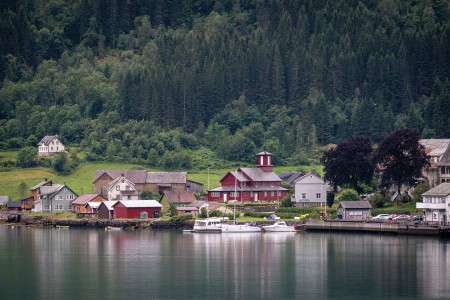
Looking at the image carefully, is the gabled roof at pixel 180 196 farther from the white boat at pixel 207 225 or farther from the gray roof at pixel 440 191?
the gray roof at pixel 440 191

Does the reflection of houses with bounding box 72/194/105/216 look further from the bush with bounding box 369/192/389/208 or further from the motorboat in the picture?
the bush with bounding box 369/192/389/208

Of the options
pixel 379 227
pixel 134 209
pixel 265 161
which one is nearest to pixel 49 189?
pixel 134 209

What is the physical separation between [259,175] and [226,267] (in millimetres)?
55664

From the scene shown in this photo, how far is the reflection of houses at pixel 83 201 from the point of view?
13050cm

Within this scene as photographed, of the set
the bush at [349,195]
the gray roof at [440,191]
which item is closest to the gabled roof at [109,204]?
the bush at [349,195]

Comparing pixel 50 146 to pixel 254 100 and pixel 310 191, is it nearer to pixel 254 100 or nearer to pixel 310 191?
pixel 254 100

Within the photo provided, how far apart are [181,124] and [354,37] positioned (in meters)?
38.4

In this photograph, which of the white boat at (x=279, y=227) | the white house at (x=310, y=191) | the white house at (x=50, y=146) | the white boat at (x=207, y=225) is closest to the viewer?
the white boat at (x=279, y=227)

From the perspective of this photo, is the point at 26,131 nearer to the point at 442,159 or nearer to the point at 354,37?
the point at 354,37

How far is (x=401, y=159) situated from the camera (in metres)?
115

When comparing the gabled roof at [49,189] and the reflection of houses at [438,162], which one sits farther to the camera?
the gabled roof at [49,189]

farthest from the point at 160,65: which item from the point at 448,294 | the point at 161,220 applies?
the point at 448,294

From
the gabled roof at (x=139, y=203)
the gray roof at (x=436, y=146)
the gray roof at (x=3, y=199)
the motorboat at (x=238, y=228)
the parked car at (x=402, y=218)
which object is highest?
the gray roof at (x=436, y=146)

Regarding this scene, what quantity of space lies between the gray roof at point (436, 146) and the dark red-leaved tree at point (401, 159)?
9.66 meters
